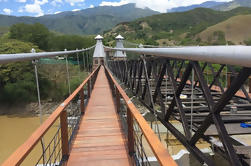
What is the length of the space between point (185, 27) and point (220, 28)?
70.3ft

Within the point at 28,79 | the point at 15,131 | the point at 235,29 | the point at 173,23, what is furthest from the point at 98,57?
the point at 173,23

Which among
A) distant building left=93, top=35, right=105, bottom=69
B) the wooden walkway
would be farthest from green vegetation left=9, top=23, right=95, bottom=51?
the wooden walkway

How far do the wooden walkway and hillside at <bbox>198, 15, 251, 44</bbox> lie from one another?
78.6 metres

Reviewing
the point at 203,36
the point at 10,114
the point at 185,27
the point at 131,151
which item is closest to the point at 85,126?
the point at 131,151

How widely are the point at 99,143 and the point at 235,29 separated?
304 feet

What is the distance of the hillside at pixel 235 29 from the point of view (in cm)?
8066

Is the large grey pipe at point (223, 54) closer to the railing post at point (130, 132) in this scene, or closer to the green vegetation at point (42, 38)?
the railing post at point (130, 132)

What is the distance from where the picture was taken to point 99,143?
2826 mm

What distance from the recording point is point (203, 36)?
77.6 m

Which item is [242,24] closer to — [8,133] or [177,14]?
[177,14]

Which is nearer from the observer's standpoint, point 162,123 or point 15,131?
point 162,123

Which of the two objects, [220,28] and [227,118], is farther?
[220,28]

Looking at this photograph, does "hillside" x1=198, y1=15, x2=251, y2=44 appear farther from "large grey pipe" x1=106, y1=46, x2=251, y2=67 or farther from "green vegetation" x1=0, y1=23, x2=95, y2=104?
"large grey pipe" x1=106, y1=46, x2=251, y2=67

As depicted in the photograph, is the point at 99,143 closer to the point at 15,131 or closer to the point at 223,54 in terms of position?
the point at 223,54
